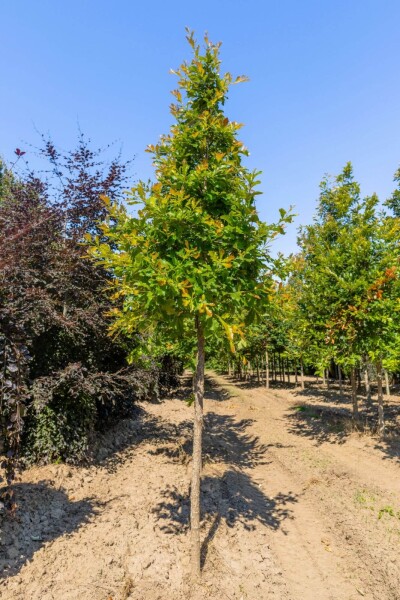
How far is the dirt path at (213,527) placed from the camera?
4.66 meters

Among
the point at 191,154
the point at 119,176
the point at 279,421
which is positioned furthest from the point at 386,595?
the point at 279,421

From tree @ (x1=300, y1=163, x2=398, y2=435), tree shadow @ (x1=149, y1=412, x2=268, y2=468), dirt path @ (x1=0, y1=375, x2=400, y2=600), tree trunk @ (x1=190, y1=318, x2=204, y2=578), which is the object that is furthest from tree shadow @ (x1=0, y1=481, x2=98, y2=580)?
tree @ (x1=300, y1=163, x2=398, y2=435)

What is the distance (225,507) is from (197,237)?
5.40 meters

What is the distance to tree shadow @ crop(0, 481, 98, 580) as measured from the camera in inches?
194

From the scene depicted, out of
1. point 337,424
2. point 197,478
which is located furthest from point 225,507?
point 337,424

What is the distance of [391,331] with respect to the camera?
1011 centimetres

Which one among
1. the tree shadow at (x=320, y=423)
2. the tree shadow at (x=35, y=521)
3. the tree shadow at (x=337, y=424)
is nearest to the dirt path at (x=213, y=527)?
the tree shadow at (x=35, y=521)

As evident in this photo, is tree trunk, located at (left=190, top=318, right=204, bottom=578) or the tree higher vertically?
the tree

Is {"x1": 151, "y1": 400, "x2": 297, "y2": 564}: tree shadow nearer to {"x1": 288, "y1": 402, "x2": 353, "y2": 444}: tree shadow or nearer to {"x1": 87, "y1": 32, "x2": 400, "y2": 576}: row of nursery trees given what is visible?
{"x1": 87, "y1": 32, "x2": 400, "y2": 576}: row of nursery trees

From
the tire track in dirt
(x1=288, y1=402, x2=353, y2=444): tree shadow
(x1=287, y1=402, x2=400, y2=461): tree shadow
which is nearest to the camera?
the tire track in dirt

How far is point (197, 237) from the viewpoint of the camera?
489cm

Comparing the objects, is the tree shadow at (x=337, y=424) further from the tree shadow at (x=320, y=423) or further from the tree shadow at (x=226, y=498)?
the tree shadow at (x=226, y=498)

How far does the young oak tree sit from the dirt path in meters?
0.92

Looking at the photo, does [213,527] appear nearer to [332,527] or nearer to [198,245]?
[332,527]
